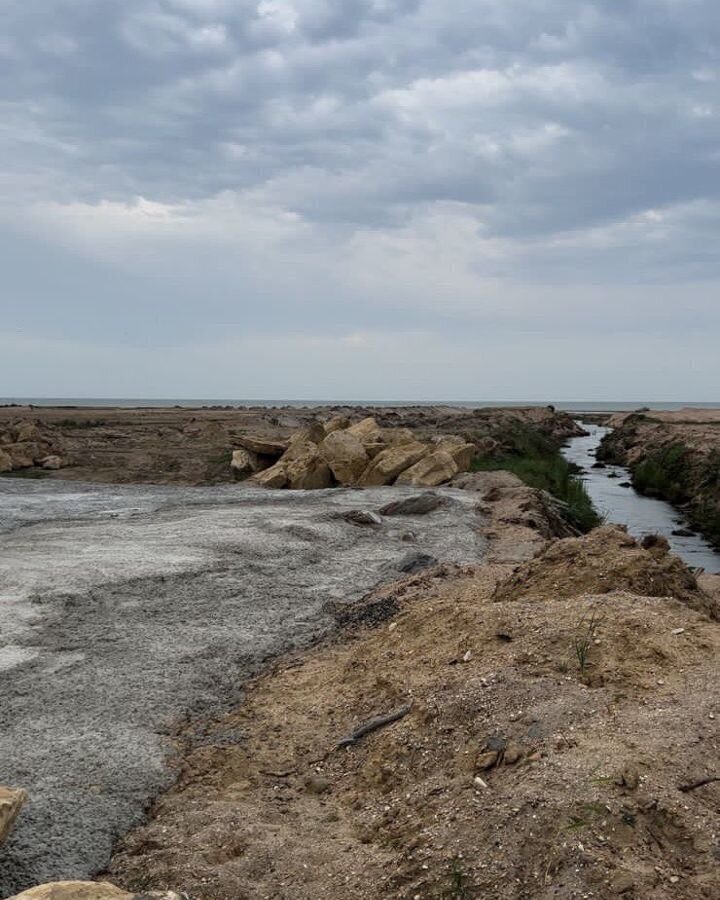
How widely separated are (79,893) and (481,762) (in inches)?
86.7

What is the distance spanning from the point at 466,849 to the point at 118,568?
7.31m

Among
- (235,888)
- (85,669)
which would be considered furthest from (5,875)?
(85,669)

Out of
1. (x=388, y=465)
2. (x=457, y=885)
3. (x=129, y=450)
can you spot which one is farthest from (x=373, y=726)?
(x=129, y=450)

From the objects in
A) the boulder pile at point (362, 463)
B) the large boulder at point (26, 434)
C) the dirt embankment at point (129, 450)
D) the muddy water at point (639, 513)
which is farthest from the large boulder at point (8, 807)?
the large boulder at point (26, 434)

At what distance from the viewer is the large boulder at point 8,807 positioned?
415cm

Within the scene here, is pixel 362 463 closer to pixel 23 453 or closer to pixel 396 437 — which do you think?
pixel 396 437

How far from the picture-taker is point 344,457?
20.8 meters

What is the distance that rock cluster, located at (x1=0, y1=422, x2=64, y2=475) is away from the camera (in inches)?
984

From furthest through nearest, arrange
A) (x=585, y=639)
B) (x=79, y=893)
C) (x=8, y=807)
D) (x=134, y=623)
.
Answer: (x=134, y=623)
(x=585, y=639)
(x=8, y=807)
(x=79, y=893)

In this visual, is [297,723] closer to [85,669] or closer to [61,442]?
[85,669]

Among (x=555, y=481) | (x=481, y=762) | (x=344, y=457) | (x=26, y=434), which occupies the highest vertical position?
(x=26, y=434)

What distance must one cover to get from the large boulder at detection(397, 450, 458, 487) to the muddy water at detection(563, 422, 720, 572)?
375 cm

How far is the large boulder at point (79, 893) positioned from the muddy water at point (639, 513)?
13.7m

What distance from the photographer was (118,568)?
10.5 m
